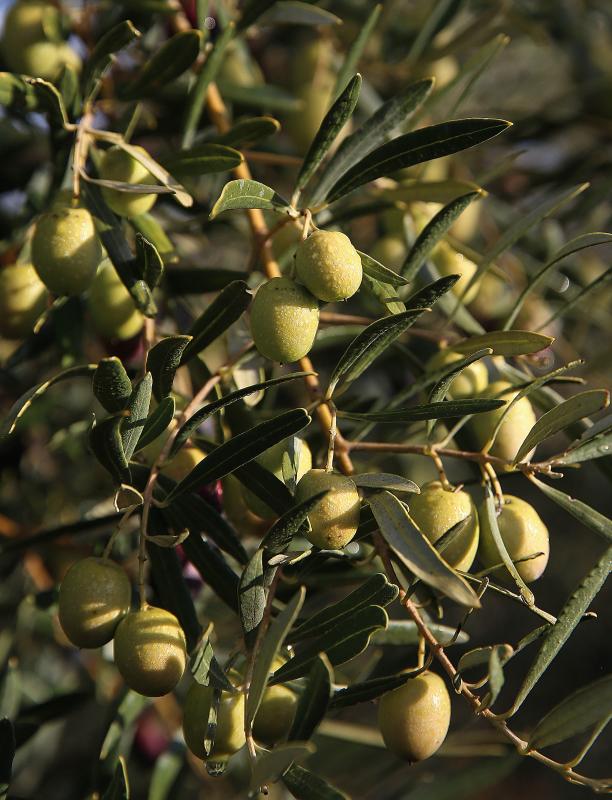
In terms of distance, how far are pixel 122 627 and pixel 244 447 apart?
0.16 meters

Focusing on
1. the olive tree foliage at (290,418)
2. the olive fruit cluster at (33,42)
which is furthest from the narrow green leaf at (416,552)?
the olive fruit cluster at (33,42)

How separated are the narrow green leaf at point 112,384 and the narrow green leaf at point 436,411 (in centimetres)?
17

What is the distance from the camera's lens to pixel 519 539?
2.16 ft

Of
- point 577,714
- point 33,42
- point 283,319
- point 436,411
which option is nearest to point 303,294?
point 283,319

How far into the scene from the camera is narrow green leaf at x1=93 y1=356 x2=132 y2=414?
0.61 meters

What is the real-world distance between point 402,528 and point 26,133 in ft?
2.66

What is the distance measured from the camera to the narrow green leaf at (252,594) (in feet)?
2.01

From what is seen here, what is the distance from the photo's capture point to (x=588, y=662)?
3111 mm

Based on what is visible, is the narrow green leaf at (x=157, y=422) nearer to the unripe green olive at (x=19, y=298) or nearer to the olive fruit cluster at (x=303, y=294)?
the olive fruit cluster at (x=303, y=294)

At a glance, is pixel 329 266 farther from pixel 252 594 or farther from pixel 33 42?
pixel 33 42

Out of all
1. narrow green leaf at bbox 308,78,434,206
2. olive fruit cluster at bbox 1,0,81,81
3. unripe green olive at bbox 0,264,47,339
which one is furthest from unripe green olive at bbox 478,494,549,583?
olive fruit cluster at bbox 1,0,81,81

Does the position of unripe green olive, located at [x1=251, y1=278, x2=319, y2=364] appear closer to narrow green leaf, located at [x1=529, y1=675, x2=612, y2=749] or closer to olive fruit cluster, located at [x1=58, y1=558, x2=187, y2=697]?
olive fruit cluster, located at [x1=58, y1=558, x2=187, y2=697]

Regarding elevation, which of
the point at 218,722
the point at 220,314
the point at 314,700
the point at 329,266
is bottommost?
the point at 218,722

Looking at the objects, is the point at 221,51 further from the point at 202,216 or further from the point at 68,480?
the point at 68,480
